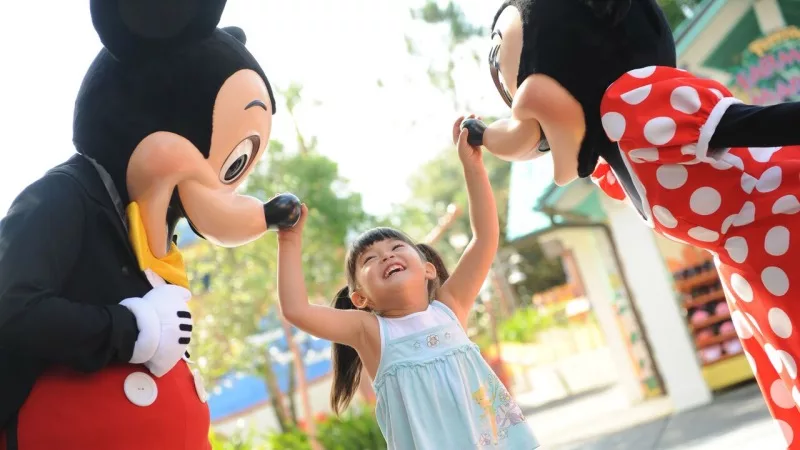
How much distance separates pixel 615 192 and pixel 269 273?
8.59 metres

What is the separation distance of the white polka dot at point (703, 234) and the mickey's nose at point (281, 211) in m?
1.13

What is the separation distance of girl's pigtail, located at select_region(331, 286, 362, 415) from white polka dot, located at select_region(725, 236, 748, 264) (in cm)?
128

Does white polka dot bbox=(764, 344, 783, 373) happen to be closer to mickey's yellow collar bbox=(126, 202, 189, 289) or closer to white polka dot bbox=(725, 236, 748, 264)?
white polka dot bbox=(725, 236, 748, 264)

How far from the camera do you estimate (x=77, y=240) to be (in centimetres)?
223

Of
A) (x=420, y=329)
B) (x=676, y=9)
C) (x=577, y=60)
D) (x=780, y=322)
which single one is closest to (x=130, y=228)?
(x=420, y=329)

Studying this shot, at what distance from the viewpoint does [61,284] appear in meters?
2.18

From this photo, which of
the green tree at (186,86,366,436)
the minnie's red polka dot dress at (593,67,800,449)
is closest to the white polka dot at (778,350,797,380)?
the minnie's red polka dot dress at (593,67,800,449)

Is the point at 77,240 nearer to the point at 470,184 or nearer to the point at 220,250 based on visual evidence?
the point at 470,184

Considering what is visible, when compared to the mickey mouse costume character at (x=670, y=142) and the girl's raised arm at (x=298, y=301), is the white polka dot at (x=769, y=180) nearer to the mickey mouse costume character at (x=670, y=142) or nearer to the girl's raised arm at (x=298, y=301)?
the mickey mouse costume character at (x=670, y=142)

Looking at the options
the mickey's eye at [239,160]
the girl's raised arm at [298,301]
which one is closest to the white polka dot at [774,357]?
the girl's raised arm at [298,301]

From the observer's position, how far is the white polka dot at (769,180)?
2.27m

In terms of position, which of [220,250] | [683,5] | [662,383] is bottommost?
[662,383]

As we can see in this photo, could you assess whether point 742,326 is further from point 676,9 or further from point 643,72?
point 676,9

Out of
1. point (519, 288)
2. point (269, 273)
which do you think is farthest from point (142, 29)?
point (519, 288)
